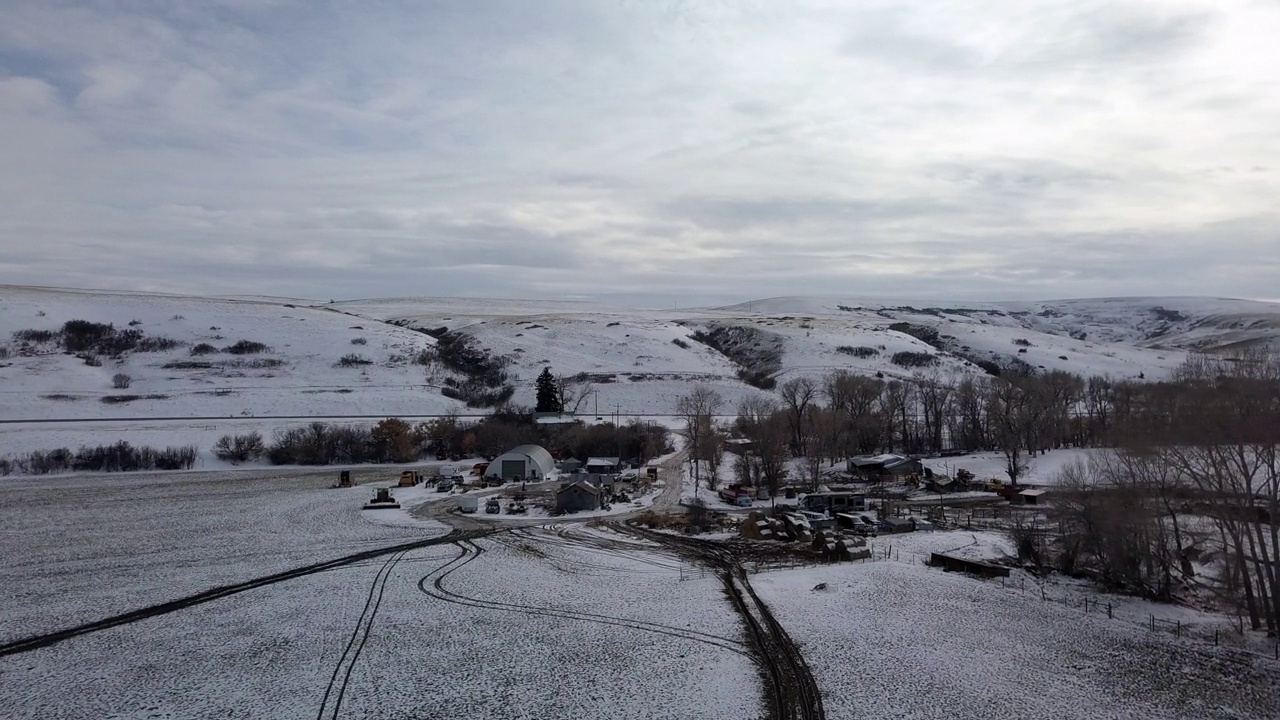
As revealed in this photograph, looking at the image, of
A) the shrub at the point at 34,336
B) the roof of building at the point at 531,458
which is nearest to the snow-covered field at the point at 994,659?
the roof of building at the point at 531,458

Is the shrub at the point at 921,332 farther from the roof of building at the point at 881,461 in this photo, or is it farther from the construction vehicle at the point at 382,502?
the construction vehicle at the point at 382,502

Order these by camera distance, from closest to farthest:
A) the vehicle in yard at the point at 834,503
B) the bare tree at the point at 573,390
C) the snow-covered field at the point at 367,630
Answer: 1. the snow-covered field at the point at 367,630
2. the vehicle in yard at the point at 834,503
3. the bare tree at the point at 573,390

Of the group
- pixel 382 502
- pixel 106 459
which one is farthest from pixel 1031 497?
pixel 106 459

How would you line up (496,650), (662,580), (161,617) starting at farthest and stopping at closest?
(662,580) → (161,617) → (496,650)

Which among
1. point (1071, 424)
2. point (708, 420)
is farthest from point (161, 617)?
point (1071, 424)

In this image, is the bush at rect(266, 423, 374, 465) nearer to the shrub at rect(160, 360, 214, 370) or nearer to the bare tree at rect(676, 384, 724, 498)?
the bare tree at rect(676, 384, 724, 498)

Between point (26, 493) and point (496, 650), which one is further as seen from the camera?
point (26, 493)

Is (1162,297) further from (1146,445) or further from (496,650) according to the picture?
(496,650)

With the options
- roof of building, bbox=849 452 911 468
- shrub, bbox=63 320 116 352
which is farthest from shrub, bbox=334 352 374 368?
roof of building, bbox=849 452 911 468
